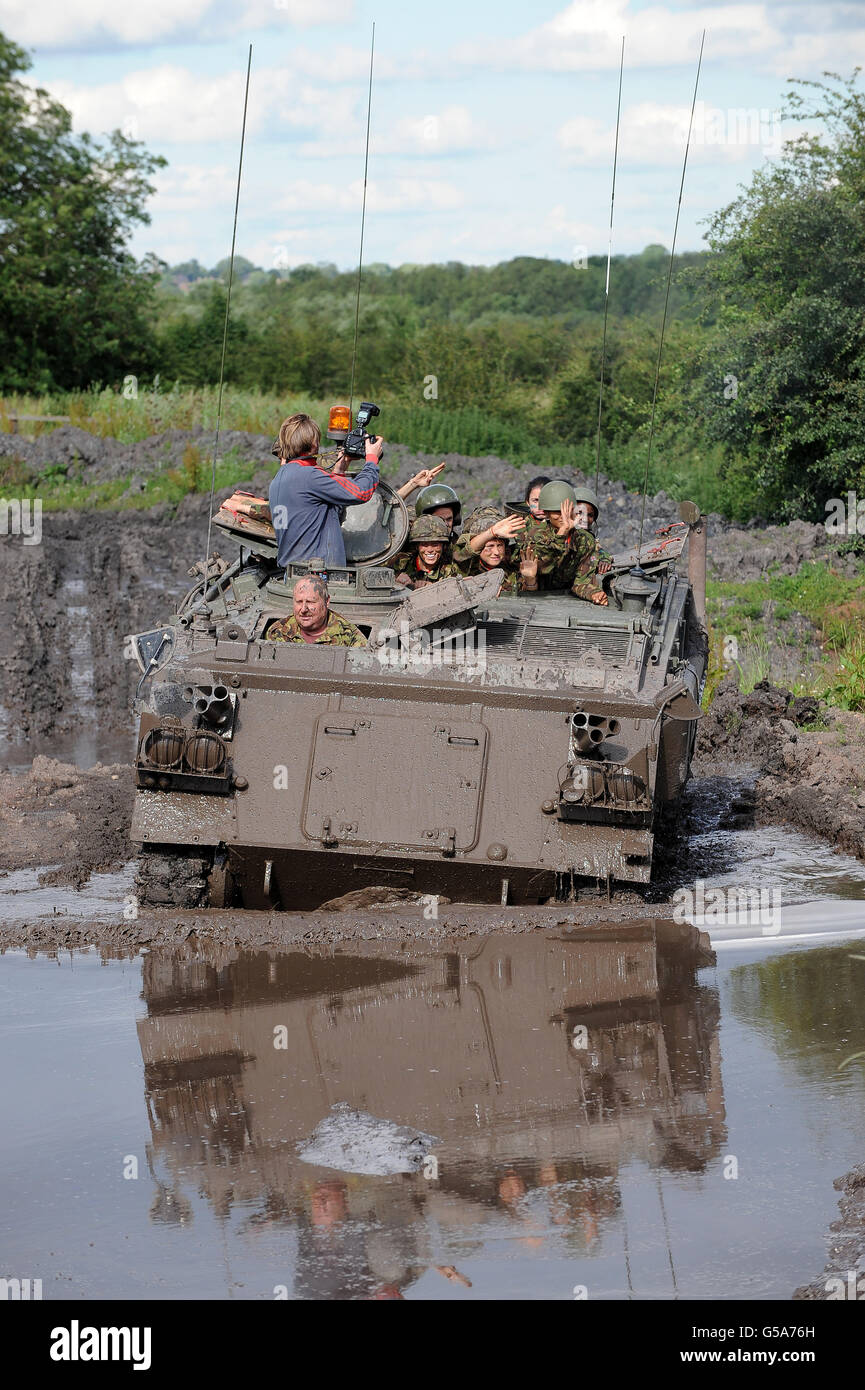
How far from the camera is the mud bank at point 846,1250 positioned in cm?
466

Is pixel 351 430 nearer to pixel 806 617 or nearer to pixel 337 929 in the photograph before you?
pixel 337 929

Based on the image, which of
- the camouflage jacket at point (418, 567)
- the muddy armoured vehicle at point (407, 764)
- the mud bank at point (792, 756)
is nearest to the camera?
the muddy armoured vehicle at point (407, 764)

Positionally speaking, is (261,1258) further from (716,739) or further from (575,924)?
(716,739)

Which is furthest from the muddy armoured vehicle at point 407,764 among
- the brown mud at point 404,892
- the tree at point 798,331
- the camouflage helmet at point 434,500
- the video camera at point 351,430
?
the tree at point 798,331

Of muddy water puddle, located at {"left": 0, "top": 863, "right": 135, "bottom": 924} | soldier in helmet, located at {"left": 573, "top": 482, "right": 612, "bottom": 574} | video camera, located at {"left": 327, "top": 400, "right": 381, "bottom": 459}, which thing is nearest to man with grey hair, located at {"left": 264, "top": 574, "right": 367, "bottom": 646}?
video camera, located at {"left": 327, "top": 400, "right": 381, "bottom": 459}

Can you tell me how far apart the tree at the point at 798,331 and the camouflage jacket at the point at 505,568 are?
10.2m

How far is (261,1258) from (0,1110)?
1668 mm

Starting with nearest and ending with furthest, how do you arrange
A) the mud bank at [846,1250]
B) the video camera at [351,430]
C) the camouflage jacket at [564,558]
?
the mud bank at [846,1250] < the video camera at [351,430] < the camouflage jacket at [564,558]

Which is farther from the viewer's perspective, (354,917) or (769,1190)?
(354,917)

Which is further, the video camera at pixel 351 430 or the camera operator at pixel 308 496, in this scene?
the video camera at pixel 351 430

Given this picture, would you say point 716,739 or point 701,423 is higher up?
point 701,423

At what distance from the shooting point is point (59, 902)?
29.9 ft

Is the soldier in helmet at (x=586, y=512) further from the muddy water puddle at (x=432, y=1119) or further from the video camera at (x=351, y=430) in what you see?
the muddy water puddle at (x=432, y=1119)
